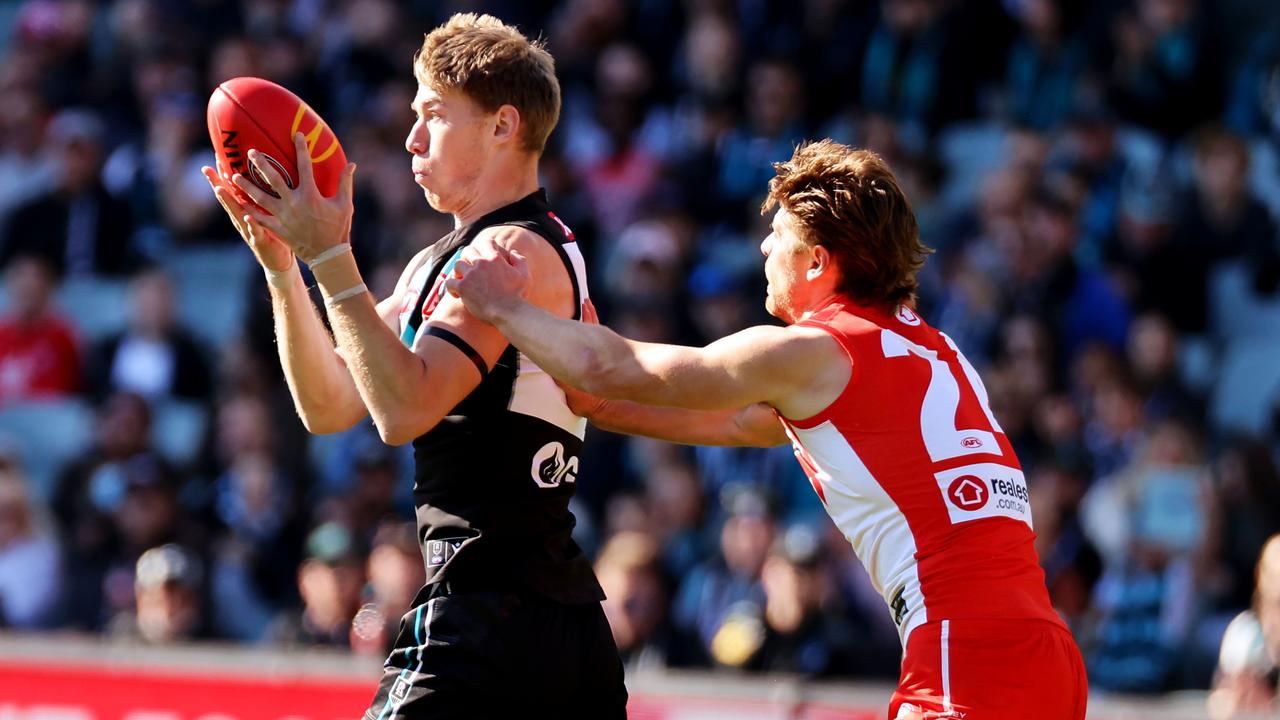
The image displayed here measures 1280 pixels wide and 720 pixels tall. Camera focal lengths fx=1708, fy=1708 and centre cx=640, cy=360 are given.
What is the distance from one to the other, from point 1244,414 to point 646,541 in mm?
3687

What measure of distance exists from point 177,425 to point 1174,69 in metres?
7.17

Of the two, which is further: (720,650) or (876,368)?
(720,650)

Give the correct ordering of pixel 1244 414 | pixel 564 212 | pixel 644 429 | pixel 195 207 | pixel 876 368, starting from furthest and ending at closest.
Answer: pixel 195 207 → pixel 564 212 → pixel 1244 414 → pixel 644 429 → pixel 876 368

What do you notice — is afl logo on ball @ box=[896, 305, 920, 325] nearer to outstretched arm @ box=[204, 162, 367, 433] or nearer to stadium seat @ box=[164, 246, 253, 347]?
outstretched arm @ box=[204, 162, 367, 433]

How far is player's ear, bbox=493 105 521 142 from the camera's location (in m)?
4.61

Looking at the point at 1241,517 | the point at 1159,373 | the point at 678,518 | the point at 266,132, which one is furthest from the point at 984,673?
the point at 1159,373

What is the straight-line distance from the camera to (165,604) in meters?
9.64

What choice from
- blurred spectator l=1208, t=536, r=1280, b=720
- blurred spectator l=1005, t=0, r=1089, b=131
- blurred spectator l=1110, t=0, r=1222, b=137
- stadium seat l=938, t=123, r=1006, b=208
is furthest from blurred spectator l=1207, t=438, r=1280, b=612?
blurred spectator l=1005, t=0, r=1089, b=131

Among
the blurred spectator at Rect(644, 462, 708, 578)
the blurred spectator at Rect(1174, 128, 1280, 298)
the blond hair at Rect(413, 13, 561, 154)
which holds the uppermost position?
the blurred spectator at Rect(1174, 128, 1280, 298)

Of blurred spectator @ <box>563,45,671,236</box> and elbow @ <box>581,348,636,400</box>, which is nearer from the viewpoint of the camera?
elbow @ <box>581,348,636,400</box>

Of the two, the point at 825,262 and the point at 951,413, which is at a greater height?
the point at 825,262

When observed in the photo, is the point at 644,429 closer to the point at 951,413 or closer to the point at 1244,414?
the point at 951,413

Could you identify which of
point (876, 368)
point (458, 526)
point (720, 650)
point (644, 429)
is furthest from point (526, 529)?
point (720, 650)

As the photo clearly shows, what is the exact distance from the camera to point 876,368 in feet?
13.7
